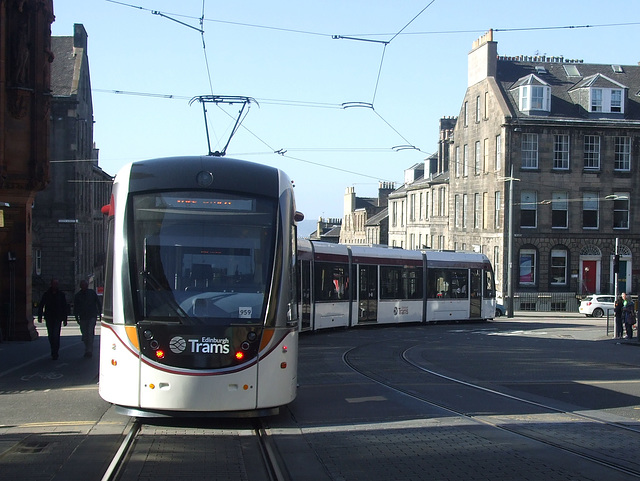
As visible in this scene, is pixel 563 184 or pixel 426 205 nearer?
pixel 563 184

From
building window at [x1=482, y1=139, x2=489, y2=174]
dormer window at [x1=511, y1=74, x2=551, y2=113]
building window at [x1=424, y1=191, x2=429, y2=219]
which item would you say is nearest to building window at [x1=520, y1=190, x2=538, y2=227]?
building window at [x1=482, y1=139, x2=489, y2=174]

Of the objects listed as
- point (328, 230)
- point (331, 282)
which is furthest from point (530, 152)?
point (328, 230)

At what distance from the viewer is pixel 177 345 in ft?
29.9

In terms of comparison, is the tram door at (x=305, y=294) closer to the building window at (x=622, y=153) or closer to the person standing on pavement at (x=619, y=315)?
the person standing on pavement at (x=619, y=315)

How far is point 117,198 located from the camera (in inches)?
383

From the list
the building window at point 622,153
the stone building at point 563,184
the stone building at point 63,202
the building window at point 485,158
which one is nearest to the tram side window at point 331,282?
the stone building at point 63,202

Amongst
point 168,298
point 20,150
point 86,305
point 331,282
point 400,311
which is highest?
point 20,150

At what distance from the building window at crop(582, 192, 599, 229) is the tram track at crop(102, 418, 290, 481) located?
44.0 m

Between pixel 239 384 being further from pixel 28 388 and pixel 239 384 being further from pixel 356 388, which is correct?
pixel 28 388

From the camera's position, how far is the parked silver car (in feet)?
149

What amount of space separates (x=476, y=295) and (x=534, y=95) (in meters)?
21.1

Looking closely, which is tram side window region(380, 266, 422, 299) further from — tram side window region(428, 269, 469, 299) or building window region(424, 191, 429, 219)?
building window region(424, 191, 429, 219)

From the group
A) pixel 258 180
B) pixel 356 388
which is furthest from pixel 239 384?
pixel 356 388

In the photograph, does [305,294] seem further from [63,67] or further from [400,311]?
[63,67]
